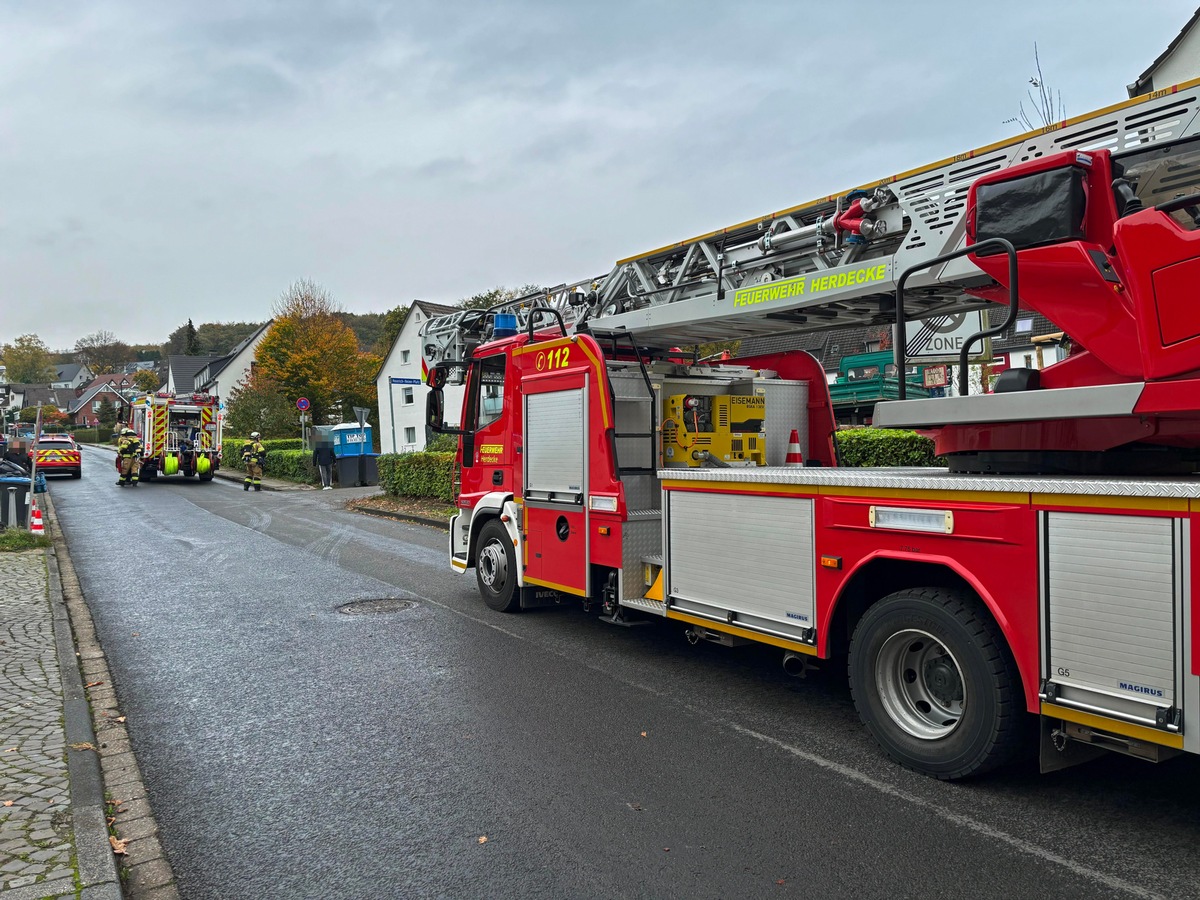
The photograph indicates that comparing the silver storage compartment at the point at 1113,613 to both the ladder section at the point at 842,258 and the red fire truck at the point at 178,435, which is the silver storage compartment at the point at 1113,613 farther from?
the red fire truck at the point at 178,435

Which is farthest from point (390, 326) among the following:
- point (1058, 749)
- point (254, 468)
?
point (1058, 749)

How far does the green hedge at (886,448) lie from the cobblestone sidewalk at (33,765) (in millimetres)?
8472

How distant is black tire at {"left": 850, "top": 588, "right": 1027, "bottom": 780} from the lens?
3861 millimetres

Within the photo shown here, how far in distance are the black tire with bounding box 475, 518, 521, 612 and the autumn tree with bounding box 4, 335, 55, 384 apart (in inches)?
5428

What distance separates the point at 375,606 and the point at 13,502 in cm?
857

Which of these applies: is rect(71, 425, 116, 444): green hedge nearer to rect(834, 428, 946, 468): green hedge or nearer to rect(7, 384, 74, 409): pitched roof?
rect(7, 384, 74, 409): pitched roof

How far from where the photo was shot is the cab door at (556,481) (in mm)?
6863

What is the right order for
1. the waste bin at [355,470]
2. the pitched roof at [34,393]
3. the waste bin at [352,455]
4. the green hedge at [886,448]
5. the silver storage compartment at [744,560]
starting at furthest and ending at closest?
the pitched roof at [34,393] → the waste bin at [355,470] → the waste bin at [352,455] → the green hedge at [886,448] → the silver storage compartment at [744,560]

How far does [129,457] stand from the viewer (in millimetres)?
27266

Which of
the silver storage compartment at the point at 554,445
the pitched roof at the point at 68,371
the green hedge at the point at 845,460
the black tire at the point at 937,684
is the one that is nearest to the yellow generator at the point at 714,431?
the silver storage compartment at the point at 554,445

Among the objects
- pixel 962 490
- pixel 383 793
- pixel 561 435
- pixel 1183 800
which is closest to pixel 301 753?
pixel 383 793

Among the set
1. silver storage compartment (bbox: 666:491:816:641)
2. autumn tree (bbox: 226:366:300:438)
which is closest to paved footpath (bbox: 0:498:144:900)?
silver storage compartment (bbox: 666:491:816:641)

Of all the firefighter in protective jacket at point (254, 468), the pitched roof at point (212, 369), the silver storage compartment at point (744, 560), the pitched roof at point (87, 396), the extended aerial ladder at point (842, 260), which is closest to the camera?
the extended aerial ladder at point (842, 260)

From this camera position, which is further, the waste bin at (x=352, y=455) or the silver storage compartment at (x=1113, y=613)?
the waste bin at (x=352, y=455)
